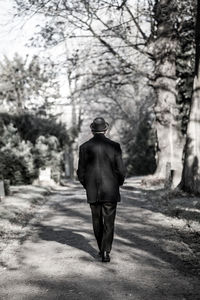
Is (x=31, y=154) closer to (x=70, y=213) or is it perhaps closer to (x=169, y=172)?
(x=169, y=172)

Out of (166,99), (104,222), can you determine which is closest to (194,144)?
(166,99)

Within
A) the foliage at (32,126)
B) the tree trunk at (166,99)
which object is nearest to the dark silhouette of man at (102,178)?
the tree trunk at (166,99)

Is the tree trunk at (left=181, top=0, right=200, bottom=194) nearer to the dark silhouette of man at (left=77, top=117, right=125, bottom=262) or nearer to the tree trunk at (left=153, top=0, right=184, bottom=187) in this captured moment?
the tree trunk at (left=153, top=0, right=184, bottom=187)

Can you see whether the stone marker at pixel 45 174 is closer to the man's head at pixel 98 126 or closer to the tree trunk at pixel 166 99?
the tree trunk at pixel 166 99

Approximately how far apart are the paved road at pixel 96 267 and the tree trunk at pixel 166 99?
1128 cm

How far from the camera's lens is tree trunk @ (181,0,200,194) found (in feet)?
46.6

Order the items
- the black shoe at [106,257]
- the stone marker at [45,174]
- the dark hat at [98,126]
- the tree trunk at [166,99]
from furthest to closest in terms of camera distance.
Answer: the stone marker at [45,174], the tree trunk at [166,99], the dark hat at [98,126], the black shoe at [106,257]

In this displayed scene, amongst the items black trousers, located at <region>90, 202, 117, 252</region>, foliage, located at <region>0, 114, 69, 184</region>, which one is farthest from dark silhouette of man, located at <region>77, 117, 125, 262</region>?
foliage, located at <region>0, 114, 69, 184</region>

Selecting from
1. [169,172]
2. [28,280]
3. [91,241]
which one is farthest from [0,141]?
[28,280]

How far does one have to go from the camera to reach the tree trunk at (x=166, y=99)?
2142cm

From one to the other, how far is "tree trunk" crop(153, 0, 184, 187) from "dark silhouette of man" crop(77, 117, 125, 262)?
573 inches

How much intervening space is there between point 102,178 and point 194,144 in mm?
8170

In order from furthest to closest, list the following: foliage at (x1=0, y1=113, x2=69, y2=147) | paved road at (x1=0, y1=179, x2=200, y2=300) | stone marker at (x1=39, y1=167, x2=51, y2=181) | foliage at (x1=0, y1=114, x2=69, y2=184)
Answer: foliage at (x1=0, y1=113, x2=69, y2=147) < stone marker at (x1=39, y1=167, x2=51, y2=181) < foliage at (x1=0, y1=114, x2=69, y2=184) < paved road at (x1=0, y1=179, x2=200, y2=300)

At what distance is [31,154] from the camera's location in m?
24.1
